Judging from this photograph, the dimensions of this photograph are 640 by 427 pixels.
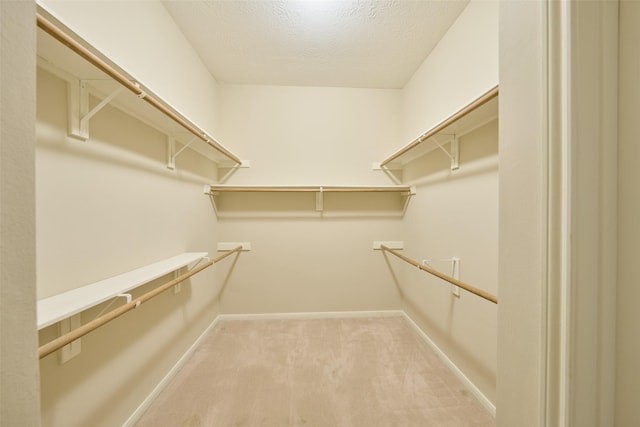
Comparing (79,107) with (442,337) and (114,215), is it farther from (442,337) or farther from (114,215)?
(442,337)

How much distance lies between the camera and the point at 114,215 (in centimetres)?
109

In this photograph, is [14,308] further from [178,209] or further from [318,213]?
[318,213]

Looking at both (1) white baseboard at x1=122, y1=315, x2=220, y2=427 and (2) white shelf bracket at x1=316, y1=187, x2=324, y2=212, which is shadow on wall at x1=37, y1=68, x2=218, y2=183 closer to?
(2) white shelf bracket at x1=316, y1=187, x2=324, y2=212

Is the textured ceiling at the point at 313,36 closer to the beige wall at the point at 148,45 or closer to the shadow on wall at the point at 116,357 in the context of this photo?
the beige wall at the point at 148,45

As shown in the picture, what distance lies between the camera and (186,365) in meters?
1.68

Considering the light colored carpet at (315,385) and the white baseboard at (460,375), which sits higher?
the white baseboard at (460,375)

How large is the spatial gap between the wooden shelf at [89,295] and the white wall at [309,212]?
1.20 m

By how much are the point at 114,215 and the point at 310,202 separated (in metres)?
1.59

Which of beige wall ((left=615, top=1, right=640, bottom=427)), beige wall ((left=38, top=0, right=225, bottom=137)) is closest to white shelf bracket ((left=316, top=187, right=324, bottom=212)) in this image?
beige wall ((left=38, top=0, right=225, bottom=137))

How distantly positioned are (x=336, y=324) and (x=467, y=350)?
3.71 feet

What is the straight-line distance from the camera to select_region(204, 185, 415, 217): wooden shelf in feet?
7.81

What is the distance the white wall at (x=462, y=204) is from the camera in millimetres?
1292

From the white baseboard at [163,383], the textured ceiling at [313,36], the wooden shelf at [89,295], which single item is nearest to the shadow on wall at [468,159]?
the textured ceiling at [313,36]

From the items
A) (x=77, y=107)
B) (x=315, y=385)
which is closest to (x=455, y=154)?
(x=315, y=385)
